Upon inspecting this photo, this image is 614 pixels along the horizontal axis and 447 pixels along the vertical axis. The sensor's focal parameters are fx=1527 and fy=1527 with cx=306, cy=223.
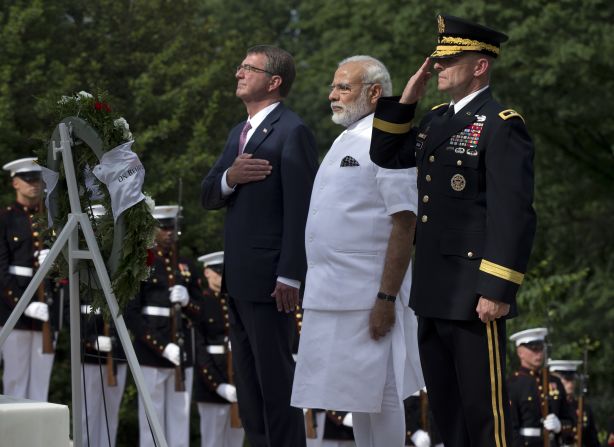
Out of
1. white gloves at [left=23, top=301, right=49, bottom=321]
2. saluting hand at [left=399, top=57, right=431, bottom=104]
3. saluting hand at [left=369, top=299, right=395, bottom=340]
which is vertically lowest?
white gloves at [left=23, top=301, right=49, bottom=321]

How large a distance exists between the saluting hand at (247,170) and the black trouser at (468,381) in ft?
5.23

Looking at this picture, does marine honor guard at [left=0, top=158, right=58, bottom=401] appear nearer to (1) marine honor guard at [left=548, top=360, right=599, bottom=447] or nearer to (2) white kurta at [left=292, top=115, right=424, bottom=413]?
(2) white kurta at [left=292, top=115, right=424, bottom=413]

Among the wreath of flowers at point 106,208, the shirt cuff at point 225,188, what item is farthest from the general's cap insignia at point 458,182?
the shirt cuff at point 225,188

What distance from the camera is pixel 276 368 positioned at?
23.7 feet

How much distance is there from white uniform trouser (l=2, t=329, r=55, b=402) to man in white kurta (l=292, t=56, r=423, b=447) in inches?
208

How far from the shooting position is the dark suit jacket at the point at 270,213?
728 cm

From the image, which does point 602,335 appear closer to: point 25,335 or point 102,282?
point 25,335

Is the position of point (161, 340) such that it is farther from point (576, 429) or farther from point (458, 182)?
point (458, 182)

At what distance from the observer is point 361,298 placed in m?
6.78

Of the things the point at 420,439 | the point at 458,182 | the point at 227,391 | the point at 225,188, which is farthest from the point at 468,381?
the point at 420,439

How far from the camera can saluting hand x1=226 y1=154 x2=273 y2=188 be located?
7352 mm

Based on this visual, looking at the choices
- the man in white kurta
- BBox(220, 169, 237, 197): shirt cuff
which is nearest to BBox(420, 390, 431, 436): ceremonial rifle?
BBox(220, 169, 237, 197): shirt cuff

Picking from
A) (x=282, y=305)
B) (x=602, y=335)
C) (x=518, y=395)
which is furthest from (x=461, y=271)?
(x=602, y=335)

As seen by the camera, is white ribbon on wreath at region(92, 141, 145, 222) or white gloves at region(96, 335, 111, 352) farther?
white gloves at region(96, 335, 111, 352)
